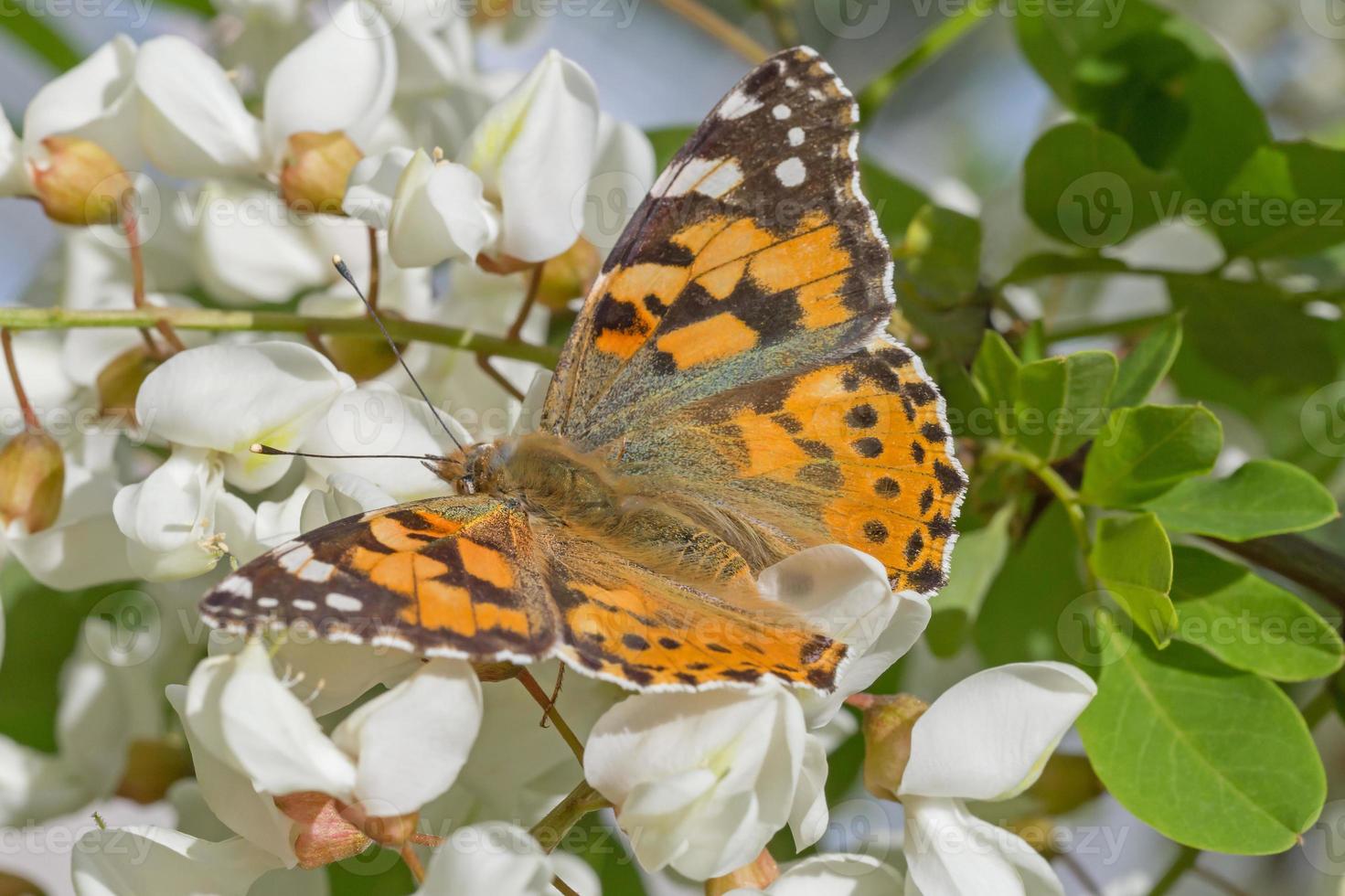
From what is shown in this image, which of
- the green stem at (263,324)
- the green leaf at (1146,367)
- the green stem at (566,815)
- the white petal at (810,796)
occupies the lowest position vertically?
the green stem at (566,815)

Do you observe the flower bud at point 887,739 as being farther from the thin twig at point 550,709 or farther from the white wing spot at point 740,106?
the white wing spot at point 740,106

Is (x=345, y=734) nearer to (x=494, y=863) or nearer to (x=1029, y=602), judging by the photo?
(x=494, y=863)

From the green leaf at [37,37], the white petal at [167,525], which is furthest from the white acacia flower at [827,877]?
the green leaf at [37,37]

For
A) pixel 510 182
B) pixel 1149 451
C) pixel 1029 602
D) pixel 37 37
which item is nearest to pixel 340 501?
pixel 510 182

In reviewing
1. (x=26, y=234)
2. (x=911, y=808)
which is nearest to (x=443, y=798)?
(x=911, y=808)

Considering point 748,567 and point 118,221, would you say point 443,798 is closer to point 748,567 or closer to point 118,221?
point 748,567
